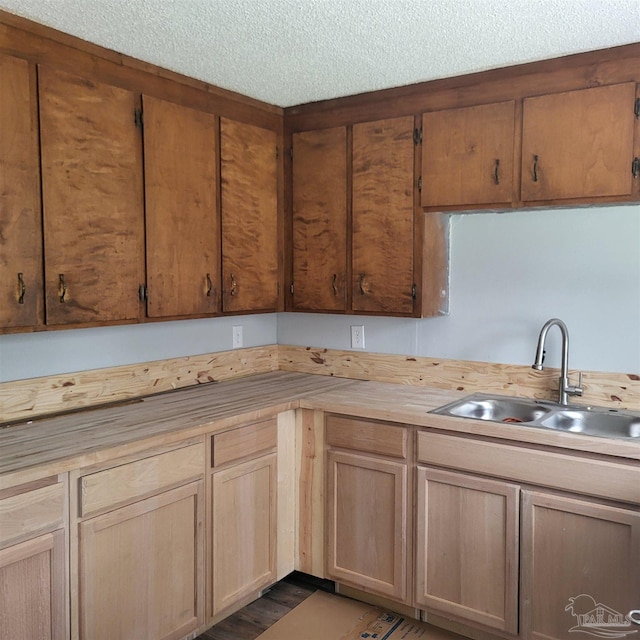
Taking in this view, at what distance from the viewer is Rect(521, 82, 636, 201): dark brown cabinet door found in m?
2.24

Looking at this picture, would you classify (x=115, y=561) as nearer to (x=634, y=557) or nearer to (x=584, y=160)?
(x=634, y=557)

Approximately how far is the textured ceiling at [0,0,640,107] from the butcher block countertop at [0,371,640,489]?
1.38 m

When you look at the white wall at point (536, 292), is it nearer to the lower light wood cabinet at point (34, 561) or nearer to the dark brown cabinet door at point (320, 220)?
the dark brown cabinet door at point (320, 220)

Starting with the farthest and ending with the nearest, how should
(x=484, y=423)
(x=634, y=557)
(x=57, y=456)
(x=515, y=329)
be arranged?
(x=515, y=329), (x=484, y=423), (x=634, y=557), (x=57, y=456)

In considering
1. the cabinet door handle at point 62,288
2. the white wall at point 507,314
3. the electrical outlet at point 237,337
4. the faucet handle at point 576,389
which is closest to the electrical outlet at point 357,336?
the white wall at point 507,314

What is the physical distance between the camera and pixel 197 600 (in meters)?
2.29

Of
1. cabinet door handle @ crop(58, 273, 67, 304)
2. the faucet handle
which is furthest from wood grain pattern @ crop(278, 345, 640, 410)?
cabinet door handle @ crop(58, 273, 67, 304)

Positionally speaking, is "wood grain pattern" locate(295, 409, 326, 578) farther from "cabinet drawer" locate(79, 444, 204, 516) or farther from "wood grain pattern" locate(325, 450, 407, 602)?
A: "cabinet drawer" locate(79, 444, 204, 516)

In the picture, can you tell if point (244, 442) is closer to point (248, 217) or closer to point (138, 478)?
point (138, 478)

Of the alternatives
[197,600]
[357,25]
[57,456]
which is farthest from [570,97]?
[197,600]

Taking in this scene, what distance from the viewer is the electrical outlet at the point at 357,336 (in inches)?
126

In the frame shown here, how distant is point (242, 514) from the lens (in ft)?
8.14

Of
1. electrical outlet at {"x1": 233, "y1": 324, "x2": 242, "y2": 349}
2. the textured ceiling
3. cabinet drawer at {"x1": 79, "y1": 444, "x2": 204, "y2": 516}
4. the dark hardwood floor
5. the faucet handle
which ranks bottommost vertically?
the dark hardwood floor

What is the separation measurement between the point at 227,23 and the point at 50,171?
2.56ft
